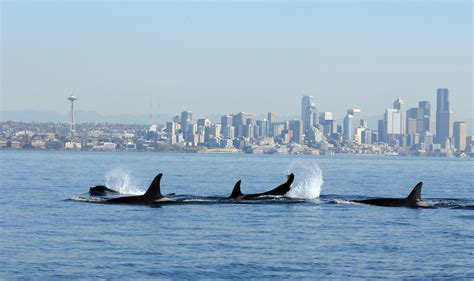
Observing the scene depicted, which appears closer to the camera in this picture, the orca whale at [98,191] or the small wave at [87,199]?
the small wave at [87,199]

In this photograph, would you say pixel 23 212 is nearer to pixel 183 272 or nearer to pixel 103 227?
pixel 103 227

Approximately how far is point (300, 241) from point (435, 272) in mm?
7802

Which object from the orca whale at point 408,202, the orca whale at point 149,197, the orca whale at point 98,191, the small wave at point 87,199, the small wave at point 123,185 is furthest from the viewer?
the small wave at point 123,185

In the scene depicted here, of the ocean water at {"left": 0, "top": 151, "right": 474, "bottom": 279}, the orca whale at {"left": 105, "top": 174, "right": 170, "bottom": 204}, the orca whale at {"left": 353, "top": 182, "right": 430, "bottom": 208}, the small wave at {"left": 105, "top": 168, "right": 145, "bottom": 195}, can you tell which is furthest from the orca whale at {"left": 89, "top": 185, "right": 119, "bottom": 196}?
the orca whale at {"left": 353, "top": 182, "right": 430, "bottom": 208}

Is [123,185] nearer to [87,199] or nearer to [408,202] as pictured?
[87,199]

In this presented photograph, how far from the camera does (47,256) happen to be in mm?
A: 33375

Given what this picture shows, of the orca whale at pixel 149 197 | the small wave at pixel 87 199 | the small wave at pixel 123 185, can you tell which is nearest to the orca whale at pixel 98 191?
the small wave at pixel 123 185

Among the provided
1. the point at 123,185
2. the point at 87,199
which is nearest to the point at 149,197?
the point at 87,199

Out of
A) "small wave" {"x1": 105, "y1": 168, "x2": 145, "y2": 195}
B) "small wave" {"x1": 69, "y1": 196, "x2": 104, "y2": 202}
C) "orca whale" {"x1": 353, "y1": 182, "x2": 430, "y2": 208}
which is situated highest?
"orca whale" {"x1": 353, "y1": 182, "x2": 430, "y2": 208}

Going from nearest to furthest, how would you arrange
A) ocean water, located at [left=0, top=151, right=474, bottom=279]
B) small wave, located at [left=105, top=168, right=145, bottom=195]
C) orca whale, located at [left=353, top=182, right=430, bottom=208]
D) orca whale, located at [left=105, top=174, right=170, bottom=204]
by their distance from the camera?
ocean water, located at [left=0, top=151, right=474, bottom=279] → orca whale, located at [left=105, top=174, right=170, bottom=204] → orca whale, located at [left=353, top=182, right=430, bottom=208] → small wave, located at [left=105, top=168, right=145, bottom=195]

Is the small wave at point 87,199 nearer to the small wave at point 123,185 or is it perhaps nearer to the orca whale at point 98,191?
the orca whale at point 98,191

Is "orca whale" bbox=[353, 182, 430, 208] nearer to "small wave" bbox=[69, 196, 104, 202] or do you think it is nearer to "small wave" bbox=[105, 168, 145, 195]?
"small wave" bbox=[69, 196, 104, 202]

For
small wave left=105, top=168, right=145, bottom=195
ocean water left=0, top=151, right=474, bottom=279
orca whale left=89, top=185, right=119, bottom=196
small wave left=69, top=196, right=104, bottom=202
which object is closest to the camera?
ocean water left=0, top=151, right=474, bottom=279

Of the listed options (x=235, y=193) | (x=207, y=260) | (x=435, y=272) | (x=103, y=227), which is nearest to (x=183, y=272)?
(x=207, y=260)
